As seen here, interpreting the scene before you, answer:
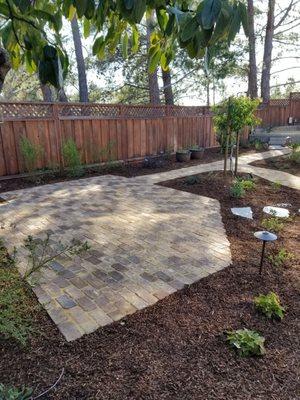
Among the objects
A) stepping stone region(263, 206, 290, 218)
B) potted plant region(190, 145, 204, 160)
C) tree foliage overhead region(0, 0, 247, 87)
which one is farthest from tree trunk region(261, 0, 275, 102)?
tree foliage overhead region(0, 0, 247, 87)

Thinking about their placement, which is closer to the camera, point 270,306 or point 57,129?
point 270,306

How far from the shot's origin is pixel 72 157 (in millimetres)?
6816

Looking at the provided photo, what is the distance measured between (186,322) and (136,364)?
0.50 meters

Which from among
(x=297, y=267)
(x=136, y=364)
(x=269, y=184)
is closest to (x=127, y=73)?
(x=269, y=184)

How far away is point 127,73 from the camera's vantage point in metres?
14.6

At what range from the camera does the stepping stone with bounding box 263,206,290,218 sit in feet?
13.9

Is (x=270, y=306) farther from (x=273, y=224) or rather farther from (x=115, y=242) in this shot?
(x=273, y=224)

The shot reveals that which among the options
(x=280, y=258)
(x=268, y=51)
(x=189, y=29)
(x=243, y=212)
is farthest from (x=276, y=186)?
(x=268, y=51)

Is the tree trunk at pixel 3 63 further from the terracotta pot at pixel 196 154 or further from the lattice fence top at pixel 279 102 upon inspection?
the lattice fence top at pixel 279 102

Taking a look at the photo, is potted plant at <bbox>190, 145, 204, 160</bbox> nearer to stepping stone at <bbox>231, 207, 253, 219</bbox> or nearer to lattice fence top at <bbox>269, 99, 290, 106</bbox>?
stepping stone at <bbox>231, 207, 253, 219</bbox>

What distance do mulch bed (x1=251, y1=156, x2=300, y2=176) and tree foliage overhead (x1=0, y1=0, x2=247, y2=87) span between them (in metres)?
6.56

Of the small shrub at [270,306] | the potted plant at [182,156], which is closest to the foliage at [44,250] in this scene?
the small shrub at [270,306]

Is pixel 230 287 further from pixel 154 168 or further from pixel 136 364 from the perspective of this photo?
pixel 154 168

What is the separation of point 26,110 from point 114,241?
4.27 meters
